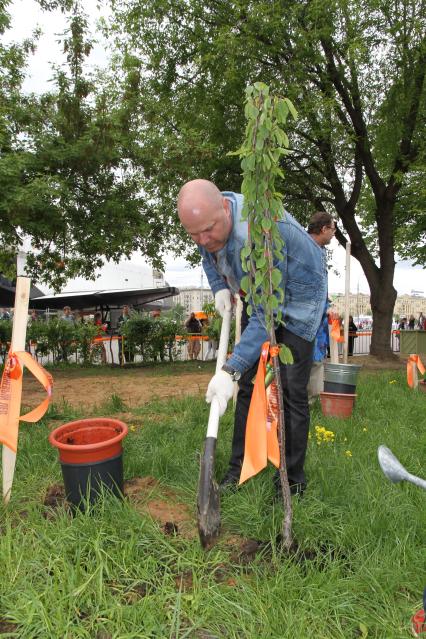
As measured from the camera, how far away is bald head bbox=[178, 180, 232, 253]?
79.5 inches

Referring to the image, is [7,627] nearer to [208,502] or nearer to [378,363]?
[208,502]

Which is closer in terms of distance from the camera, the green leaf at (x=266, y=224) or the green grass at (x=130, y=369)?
the green leaf at (x=266, y=224)

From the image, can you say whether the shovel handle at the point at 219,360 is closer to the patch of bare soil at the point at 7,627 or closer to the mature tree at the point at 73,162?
the patch of bare soil at the point at 7,627

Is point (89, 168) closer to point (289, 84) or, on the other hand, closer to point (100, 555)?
point (289, 84)

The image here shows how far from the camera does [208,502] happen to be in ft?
6.27

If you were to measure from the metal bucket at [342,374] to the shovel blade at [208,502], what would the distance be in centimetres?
260

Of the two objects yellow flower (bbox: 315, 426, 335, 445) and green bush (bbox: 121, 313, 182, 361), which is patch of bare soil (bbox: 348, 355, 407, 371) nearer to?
green bush (bbox: 121, 313, 182, 361)

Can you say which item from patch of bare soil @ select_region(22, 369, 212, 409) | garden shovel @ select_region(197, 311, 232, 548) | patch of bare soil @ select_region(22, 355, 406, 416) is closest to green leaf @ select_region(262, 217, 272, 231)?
garden shovel @ select_region(197, 311, 232, 548)

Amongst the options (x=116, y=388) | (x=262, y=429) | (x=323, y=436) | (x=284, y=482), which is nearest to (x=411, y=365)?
(x=323, y=436)

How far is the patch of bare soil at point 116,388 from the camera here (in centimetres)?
582

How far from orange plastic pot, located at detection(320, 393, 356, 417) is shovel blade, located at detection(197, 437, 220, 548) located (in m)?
2.56

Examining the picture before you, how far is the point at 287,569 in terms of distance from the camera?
1.84m

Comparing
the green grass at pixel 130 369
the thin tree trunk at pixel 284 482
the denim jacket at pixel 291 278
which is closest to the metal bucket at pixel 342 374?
the denim jacket at pixel 291 278

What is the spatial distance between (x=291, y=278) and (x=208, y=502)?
1.12 m
